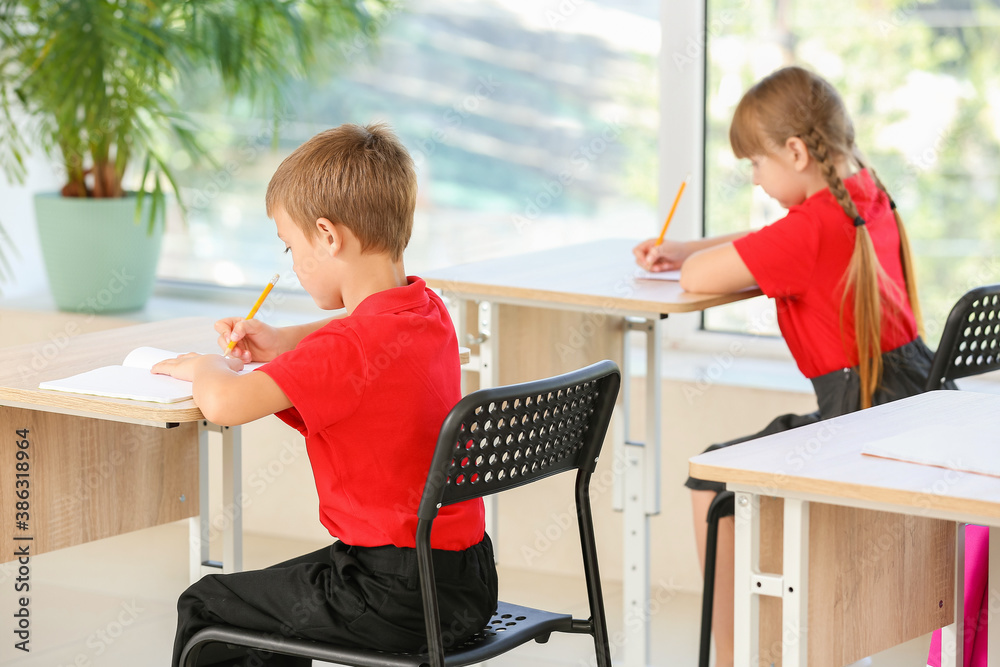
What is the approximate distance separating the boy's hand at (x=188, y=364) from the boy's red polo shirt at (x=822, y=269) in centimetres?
98

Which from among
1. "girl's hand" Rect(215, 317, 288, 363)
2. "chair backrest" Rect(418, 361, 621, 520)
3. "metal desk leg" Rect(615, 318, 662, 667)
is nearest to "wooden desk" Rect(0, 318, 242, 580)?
"girl's hand" Rect(215, 317, 288, 363)

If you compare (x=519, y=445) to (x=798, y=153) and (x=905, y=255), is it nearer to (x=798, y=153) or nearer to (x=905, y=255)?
(x=798, y=153)

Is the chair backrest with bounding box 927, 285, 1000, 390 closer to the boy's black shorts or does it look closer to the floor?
the floor

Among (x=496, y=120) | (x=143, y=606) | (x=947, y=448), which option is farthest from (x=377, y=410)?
(x=496, y=120)

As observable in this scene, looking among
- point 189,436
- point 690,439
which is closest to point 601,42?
point 690,439

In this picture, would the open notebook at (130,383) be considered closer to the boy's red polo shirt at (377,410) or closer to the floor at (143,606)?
the boy's red polo shirt at (377,410)

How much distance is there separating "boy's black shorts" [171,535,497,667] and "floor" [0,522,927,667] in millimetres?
1178

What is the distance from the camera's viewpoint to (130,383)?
1688 mm

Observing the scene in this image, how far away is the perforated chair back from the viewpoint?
1.42 m

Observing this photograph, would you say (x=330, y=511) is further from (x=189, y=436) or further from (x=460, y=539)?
(x=189, y=436)

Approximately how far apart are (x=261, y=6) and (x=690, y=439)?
1.71 meters

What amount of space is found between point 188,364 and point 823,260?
1.17 m

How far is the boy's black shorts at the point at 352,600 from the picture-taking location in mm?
1532

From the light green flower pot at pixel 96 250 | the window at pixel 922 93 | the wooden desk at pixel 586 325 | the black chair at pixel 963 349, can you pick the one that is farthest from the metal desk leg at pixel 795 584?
the light green flower pot at pixel 96 250
